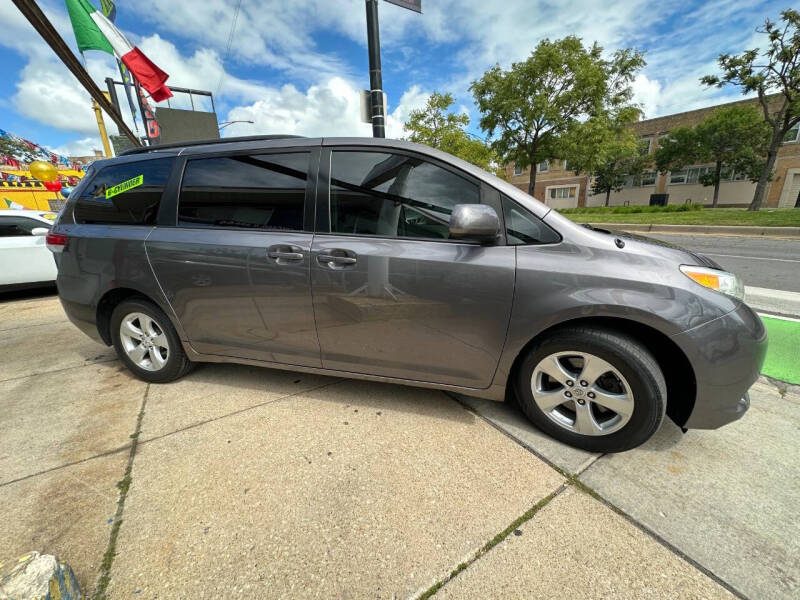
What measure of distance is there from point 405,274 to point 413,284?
0.07 metres

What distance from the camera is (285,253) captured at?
2.17 meters

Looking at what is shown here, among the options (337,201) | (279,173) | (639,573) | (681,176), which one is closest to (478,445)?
(639,573)

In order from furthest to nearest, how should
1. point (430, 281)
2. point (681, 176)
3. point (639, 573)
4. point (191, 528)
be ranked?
point (681, 176) < point (430, 281) < point (191, 528) < point (639, 573)

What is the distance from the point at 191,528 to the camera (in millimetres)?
1558

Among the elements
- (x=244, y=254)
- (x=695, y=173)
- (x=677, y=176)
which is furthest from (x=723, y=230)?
(x=677, y=176)

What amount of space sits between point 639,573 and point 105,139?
18184 mm

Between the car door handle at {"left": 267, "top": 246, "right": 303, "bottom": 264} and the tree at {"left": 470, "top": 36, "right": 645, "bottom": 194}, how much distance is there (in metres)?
18.0

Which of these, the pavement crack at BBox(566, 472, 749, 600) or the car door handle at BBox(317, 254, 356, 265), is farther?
the car door handle at BBox(317, 254, 356, 265)

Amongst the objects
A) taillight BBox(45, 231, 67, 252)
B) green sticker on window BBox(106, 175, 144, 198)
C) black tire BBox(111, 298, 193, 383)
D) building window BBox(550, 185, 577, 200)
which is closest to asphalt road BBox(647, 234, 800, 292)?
black tire BBox(111, 298, 193, 383)

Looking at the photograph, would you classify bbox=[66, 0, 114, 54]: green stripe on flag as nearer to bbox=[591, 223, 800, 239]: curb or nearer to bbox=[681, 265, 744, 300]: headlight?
bbox=[681, 265, 744, 300]: headlight

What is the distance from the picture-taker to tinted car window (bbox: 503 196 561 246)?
6.23 feet

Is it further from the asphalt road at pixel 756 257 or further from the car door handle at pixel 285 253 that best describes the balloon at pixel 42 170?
the asphalt road at pixel 756 257

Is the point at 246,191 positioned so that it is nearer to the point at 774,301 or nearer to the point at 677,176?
the point at 774,301

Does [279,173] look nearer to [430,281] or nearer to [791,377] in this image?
[430,281]
